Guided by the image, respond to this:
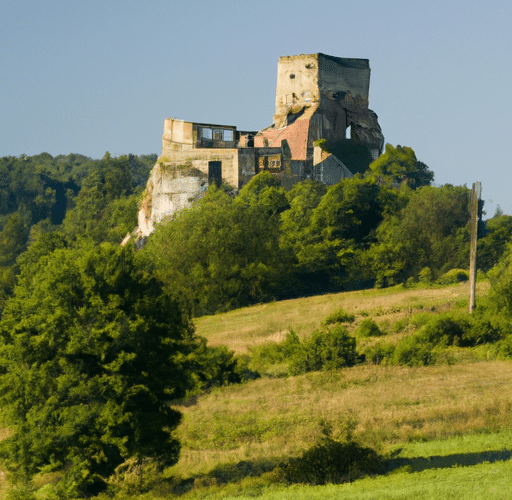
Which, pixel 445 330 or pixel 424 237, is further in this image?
pixel 424 237

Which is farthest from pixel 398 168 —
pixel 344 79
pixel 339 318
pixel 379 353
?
pixel 379 353

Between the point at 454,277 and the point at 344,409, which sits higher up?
the point at 454,277

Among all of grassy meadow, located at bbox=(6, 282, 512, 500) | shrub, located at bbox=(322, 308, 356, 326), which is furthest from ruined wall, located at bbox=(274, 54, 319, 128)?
grassy meadow, located at bbox=(6, 282, 512, 500)

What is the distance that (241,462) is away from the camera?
21.2 meters

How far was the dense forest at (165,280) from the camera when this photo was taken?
19406 mm

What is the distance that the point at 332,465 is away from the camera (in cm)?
1911

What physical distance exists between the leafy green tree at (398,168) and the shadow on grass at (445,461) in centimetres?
5044

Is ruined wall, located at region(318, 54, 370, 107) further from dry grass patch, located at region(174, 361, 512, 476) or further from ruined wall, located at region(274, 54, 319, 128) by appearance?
dry grass patch, located at region(174, 361, 512, 476)

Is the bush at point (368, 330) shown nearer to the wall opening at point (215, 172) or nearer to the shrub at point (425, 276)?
the shrub at point (425, 276)

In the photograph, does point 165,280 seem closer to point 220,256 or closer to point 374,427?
point 220,256

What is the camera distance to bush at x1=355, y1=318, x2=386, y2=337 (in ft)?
123

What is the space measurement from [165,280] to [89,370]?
31.6 meters

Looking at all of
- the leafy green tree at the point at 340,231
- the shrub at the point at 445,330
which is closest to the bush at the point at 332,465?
the shrub at the point at 445,330

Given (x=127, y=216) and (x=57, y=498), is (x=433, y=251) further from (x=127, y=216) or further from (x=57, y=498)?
(x=57, y=498)
